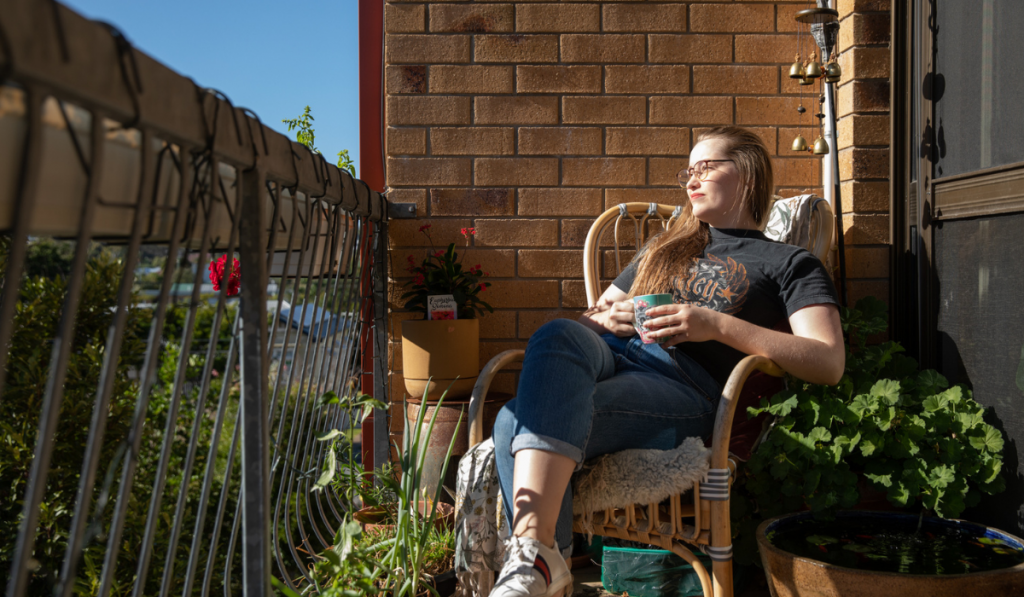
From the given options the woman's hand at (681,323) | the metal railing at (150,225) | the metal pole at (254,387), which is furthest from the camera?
the woman's hand at (681,323)

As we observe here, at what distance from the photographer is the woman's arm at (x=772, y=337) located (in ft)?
5.01

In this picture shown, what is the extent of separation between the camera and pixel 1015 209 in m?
1.67

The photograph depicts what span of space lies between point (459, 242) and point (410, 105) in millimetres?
495

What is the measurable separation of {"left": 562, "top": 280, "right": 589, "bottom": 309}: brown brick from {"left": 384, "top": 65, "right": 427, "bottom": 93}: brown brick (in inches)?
32.6

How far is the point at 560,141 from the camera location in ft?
7.78

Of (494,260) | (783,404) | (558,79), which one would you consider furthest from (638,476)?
(558,79)

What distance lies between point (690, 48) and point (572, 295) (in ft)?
3.09

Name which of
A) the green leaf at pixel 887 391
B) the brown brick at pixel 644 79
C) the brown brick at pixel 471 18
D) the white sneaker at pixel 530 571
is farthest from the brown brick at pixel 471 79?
the white sneaker at pixel 530 571

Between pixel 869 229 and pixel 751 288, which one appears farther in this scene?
pixel 869 229

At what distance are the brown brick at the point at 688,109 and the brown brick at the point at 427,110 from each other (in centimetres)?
65

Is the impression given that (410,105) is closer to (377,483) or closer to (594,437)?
(377,483)

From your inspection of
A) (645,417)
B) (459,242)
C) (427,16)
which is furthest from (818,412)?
(427,16)

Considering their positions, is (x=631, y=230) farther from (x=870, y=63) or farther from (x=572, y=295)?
(x=870, y=63)

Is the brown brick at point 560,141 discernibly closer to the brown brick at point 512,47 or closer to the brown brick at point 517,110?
the brown brick at point 517,110
